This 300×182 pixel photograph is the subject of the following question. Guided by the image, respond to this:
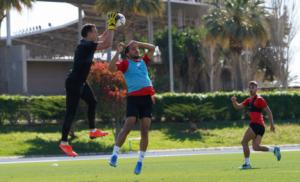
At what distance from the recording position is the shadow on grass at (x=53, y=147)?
40.0m

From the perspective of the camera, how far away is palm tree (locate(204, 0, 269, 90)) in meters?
61.5

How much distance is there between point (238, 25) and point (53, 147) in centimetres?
2658

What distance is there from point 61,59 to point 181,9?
1625 centimetres

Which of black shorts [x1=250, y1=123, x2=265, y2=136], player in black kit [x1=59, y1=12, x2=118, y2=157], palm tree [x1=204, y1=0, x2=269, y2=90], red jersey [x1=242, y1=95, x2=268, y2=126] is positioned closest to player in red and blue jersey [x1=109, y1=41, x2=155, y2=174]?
player in black kit [x1=59, y1=12, x2=118, y2=157]

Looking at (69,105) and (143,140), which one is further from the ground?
(69,105)

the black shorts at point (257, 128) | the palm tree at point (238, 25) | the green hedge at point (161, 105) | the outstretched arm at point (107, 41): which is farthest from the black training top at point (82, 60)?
the palm tree at point (238, 25)

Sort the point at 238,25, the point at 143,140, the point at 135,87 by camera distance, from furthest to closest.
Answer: the point at 238,25
the point at 143,140
the point at 135,87

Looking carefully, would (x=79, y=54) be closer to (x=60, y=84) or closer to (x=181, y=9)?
(x=60, y=84)

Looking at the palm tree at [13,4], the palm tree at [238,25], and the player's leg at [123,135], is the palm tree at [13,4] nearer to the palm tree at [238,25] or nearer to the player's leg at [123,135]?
the palm tree at [238,25]

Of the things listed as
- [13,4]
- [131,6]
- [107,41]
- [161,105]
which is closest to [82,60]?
[107,41]

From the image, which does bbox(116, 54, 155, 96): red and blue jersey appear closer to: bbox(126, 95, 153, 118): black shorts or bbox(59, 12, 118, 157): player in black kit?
bbox(126, 95, 153, 118): black shorts

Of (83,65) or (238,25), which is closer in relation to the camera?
(83,65)

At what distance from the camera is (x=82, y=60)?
1246 centimetres

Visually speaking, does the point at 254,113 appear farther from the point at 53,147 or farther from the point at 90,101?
the point at 53,147
